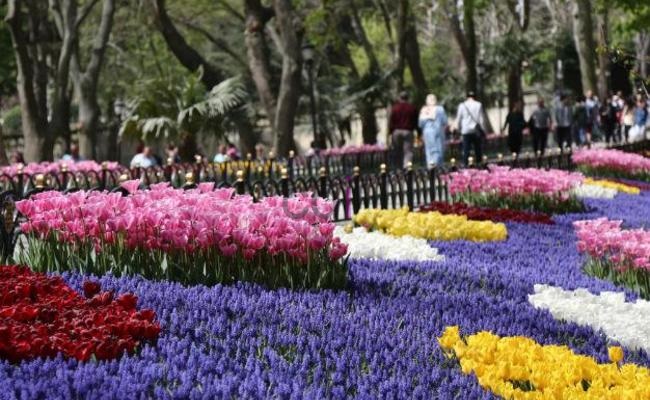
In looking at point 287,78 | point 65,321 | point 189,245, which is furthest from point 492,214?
point 287,78

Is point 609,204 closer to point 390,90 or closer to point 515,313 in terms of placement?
point 515,313

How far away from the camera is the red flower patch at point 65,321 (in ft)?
16.2

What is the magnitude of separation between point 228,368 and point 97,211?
2966 mm

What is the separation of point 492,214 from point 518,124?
53.2 feet

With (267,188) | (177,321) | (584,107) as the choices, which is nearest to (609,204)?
(267,188)

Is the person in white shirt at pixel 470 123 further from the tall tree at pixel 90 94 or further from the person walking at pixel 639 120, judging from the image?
the person walking at pixel 639 120

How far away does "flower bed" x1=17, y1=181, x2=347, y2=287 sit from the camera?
7.23m

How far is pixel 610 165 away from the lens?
2283 cm

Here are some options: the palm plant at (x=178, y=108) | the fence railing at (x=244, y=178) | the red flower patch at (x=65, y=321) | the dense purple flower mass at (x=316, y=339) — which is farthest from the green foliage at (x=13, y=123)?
the red flower patch at (x=65, y=321)

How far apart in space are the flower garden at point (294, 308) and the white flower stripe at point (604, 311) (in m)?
0.02

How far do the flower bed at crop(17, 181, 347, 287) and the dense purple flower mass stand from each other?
0.34 meters

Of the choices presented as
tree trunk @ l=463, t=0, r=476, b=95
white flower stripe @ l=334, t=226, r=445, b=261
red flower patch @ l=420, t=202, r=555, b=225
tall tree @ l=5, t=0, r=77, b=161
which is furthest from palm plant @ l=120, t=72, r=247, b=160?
white flower stripe @ l=334, t=226, r=445, b=261

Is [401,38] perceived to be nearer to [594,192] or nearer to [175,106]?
[175,106]

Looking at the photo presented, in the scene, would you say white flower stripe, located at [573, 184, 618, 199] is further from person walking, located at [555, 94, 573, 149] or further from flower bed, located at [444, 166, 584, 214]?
person walking, located at [555, 94, 573, 149]
